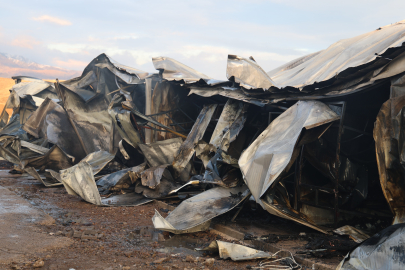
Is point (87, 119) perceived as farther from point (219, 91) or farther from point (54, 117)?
point (219, 91)

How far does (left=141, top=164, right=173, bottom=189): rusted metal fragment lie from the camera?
7.38 metres

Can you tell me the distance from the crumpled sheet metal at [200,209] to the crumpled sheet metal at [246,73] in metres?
2.34

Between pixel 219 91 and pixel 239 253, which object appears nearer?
pixel 239 253

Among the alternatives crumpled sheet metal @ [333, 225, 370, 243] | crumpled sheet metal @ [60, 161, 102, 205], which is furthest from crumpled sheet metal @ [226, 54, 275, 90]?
crumpled sheet metal @ [60, 161, 102, 205]

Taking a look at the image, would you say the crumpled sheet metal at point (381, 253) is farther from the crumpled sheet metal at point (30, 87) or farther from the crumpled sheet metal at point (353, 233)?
the crumpled sheet metal at point (30, 87)

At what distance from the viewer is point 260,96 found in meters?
6.34

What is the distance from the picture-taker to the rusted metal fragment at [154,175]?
738cm

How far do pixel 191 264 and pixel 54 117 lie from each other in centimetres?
851

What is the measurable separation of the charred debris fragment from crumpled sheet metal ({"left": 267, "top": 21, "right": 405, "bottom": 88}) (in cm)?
4

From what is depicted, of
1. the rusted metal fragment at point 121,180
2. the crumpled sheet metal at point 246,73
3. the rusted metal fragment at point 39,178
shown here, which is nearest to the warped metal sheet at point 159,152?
the rusted metal fragment at point 121,180

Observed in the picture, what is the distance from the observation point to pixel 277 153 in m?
4.67

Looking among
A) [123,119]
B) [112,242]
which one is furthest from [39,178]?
[112,242]

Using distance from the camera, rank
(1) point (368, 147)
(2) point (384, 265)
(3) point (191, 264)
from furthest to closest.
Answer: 1. (1) point (368, 147)
2. (3) point (191, 264)
3. (2) point (384, 265)

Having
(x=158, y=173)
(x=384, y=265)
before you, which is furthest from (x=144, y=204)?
(x=384, y=265)
